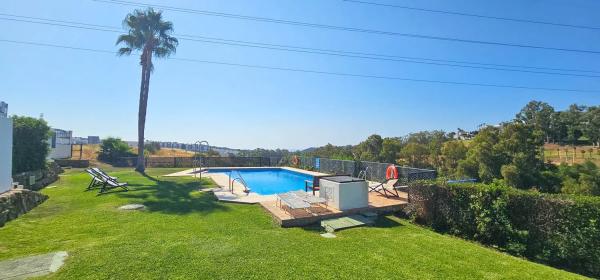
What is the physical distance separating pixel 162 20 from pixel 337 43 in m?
12.0

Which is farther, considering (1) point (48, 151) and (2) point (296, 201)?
(1) point (48, 151)

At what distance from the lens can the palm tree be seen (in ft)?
60.5

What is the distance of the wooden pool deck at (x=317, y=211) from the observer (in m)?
6.52

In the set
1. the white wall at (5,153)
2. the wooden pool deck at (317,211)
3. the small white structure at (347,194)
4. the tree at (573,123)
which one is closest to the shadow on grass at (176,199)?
the wooden pool deck at (317,211)

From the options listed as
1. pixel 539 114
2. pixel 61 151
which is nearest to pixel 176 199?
pixel 61 151

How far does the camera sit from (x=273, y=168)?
74.8ft

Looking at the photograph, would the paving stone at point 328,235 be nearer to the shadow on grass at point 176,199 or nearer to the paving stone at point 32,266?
the shadow on grass at point 176,199

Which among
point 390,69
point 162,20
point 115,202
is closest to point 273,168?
point 390,69

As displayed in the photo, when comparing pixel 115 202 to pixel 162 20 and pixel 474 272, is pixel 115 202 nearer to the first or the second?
pixel 474 272

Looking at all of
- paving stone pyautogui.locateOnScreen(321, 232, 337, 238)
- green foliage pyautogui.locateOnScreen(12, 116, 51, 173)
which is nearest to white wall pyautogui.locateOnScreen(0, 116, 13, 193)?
green foliage pyautogui.locateOnScreen(12, 116, 51, 173)

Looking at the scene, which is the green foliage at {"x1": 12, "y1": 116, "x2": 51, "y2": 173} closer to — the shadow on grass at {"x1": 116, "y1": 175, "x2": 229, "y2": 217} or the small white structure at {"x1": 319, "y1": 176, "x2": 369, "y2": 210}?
the shadow on grass at {"x1": 116, "y1": 175, "x2": 229, "y2": 217}

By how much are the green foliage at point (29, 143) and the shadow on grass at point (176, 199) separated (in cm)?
517

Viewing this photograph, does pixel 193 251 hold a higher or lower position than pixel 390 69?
lower

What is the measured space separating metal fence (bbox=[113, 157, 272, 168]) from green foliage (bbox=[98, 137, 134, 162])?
86 centimetres
